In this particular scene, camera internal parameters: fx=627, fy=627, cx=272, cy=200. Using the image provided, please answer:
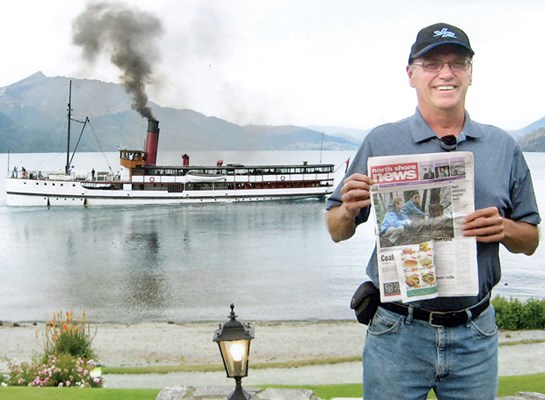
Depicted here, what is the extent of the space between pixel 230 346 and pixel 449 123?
3010 mm

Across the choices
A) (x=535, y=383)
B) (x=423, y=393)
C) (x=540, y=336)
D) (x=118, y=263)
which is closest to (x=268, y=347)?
(x=540, y=336)

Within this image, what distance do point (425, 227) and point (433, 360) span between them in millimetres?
503

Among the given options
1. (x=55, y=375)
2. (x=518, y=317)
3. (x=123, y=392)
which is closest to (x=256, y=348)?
(x=518, y=317)

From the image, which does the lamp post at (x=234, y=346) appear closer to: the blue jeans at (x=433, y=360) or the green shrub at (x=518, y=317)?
the blue jeans at (x=433, y=360)

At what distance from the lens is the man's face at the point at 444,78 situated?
7.77ft

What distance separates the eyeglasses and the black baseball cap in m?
0.04

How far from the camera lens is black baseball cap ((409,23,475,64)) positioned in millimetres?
2342

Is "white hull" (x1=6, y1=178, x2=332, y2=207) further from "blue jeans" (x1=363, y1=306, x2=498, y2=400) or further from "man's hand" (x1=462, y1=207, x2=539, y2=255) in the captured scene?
"man's hand" (x1=462, y1=207, x2=539, y2=255)

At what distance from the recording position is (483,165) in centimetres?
237

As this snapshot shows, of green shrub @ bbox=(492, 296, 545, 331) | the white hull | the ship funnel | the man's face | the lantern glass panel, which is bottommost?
green shrub @ bbox=(492, 296, 545, 331)

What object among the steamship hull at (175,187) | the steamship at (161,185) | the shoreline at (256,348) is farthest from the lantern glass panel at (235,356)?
the steamship hull at (175,187)

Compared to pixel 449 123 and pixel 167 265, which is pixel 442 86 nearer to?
pixel 449 123

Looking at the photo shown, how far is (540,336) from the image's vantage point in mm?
13195

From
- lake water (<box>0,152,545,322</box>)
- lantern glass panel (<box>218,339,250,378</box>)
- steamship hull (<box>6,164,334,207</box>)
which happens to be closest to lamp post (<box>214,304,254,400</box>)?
lantern glass panel (<box>218,339,250,378</box>)
